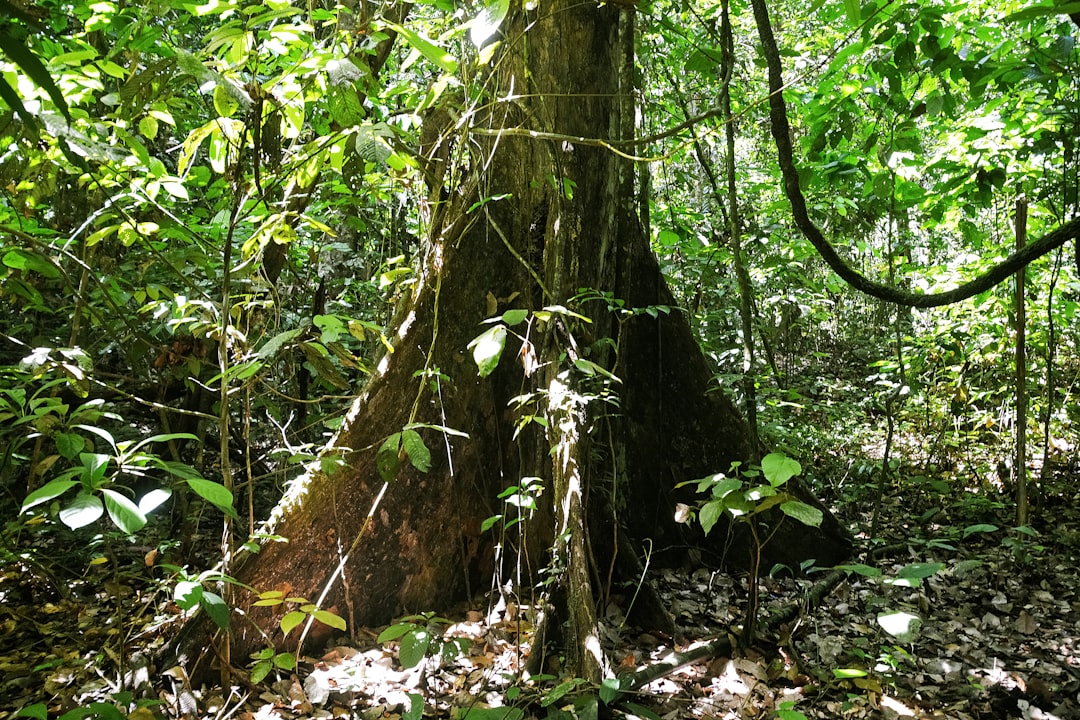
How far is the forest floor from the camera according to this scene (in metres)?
2.32

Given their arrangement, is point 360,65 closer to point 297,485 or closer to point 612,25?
point 297,485

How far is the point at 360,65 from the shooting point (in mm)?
2004

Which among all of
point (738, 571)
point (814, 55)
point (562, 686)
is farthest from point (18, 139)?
point (814, 55)

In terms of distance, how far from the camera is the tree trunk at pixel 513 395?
286 cm

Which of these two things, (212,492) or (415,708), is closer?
(212,492)

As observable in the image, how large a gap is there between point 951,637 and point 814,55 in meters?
5.88

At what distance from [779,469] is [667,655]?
1.34 metres

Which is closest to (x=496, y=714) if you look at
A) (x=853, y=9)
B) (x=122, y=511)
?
(x=122, y=511)

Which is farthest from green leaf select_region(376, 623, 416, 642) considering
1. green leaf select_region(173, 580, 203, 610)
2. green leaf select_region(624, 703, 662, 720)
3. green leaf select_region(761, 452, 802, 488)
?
green leaf select_region(761, 452, 802, 488)

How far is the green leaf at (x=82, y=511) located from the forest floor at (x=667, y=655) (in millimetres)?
666

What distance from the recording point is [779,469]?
1.92 meters

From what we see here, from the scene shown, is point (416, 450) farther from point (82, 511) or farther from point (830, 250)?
point (830, 250)

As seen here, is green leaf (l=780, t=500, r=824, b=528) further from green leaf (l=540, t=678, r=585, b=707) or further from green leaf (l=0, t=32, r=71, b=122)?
green leaf (l=0, t=32, r=71, b=122)

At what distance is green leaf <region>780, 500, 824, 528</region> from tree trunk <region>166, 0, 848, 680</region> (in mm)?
822
